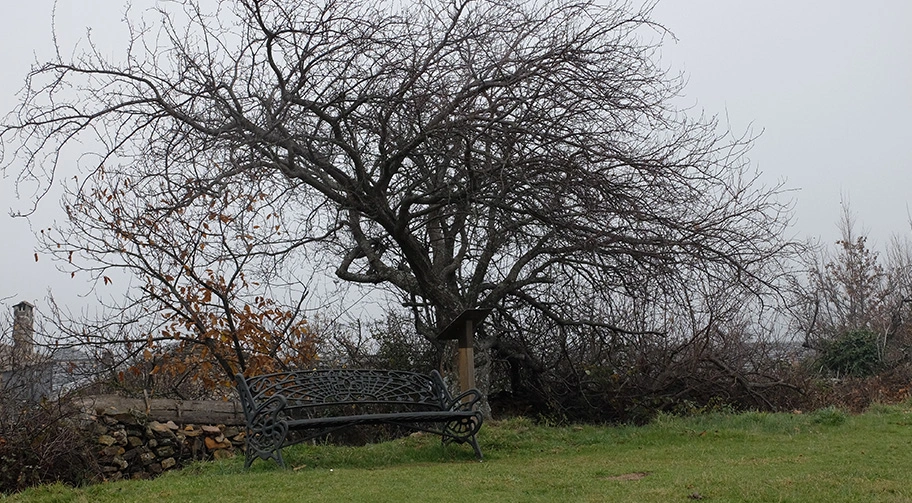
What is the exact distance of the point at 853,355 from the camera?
1614 centimetres

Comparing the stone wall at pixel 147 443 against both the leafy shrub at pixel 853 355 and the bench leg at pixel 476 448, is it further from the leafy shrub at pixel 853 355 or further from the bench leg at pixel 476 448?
the leafy shrub at pixel 853 355

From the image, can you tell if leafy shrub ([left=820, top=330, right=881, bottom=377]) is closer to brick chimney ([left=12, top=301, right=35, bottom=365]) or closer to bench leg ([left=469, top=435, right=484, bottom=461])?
bench leg ([left=469, top=435, right=484, bottom=461])

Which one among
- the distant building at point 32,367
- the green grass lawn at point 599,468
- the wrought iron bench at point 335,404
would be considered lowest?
the green grass lawn at point 599,468

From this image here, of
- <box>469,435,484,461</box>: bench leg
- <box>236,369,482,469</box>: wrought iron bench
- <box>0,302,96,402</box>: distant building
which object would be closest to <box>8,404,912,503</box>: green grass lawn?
<box>469,435,484,461</box>: bench leg

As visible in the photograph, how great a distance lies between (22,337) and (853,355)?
46.0 ft

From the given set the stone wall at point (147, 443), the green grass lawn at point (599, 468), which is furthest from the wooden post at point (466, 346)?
the stone wall at point (147, 443)

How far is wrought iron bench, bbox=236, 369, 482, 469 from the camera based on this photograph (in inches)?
301

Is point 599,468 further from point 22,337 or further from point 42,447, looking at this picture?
point 22,337

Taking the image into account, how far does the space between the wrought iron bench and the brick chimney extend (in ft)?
9.49

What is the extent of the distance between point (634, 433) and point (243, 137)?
527 centimetres

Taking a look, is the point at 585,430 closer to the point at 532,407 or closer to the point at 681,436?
the point at 681,436

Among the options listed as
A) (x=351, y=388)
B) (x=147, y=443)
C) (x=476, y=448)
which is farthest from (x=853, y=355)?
(x=147, y=443)

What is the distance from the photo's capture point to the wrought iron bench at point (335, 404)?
25.1ft

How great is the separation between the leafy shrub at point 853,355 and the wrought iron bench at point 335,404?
9.49m
